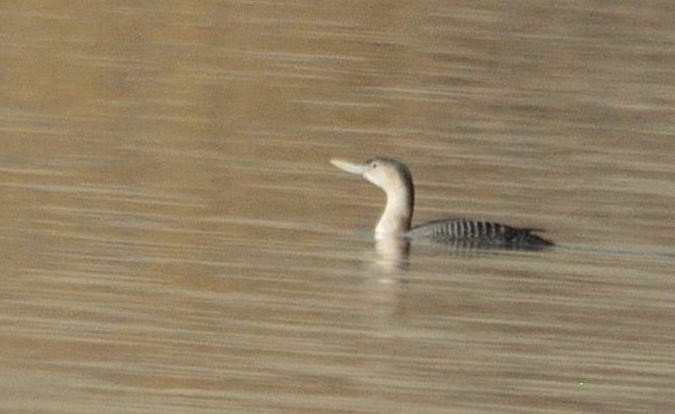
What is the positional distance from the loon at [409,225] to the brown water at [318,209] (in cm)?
11

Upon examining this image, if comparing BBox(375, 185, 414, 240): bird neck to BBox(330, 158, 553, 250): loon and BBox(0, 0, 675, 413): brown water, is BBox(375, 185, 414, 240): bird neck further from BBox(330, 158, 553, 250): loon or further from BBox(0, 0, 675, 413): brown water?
BBox(0, 0, 675, 413): brown water

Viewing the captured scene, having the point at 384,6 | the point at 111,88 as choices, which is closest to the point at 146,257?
the point at 111,88

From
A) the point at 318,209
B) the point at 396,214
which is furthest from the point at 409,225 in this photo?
the point at 318,209

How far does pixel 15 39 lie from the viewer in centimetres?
2394

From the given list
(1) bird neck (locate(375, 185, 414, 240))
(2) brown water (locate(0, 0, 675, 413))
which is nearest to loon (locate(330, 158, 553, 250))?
(1) bird neck (locate(375, 185, 414, 240))

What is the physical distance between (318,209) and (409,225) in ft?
1.65

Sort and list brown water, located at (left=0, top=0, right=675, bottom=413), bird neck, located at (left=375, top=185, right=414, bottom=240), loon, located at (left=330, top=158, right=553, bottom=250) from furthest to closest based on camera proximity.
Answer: bird neck, located at (left=375, top=185, right=414, bottom=240) → loon, located at (left=330, top=158, right=553, bottom=250) → brown water, located at (left=0, top=0, right=675, bottom=413)

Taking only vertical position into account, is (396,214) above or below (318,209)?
below

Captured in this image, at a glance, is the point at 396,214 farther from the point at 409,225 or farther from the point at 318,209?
the point at 318,209

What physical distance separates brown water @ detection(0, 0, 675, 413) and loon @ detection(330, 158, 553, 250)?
0.11 meters

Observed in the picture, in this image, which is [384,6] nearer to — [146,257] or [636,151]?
[636,151]

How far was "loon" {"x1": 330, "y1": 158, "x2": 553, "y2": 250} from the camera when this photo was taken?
15703 millimetres

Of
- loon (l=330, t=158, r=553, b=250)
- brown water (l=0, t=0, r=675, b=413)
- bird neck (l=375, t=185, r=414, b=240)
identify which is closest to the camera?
brown water (l=0, t=0, r=675, b=413)

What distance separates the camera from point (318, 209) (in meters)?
16.8
